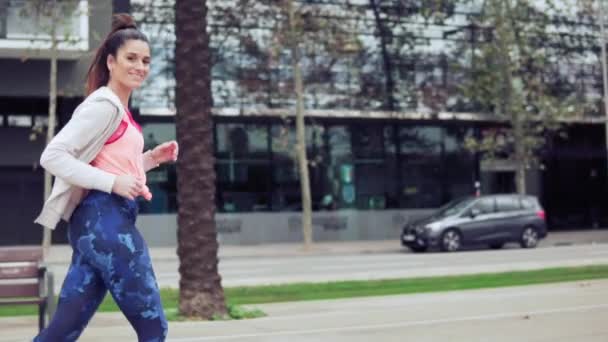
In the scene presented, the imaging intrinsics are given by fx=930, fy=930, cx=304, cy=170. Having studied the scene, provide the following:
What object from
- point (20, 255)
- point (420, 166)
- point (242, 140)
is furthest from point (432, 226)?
point (20, 255)

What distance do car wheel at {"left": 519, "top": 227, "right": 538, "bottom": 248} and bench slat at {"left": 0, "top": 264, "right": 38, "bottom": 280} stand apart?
71.0ft

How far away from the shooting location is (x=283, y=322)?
9125 mm

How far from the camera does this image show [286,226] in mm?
33906

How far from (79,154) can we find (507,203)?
25301 mm

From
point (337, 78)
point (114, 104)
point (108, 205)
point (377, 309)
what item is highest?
point (337, 78)

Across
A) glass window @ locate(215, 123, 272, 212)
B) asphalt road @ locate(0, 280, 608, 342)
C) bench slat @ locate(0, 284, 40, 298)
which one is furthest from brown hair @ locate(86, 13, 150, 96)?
glass window @ locate(215, 123, 272, 212)

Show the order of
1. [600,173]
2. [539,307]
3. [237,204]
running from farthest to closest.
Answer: [600,173] < [237,204] < [539,307]

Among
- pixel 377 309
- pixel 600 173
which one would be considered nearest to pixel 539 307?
pixel 377 309

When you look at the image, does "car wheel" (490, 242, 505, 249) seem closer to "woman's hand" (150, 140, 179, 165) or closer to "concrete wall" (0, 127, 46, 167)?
"concrete wall" (0, 127, 46, 167)

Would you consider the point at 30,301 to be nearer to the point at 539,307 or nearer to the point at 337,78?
the point at 539,307

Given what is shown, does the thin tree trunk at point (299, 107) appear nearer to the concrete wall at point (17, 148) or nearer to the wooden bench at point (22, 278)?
the concrete wall at point (17, 148)

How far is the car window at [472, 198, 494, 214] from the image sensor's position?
2767 centimetres

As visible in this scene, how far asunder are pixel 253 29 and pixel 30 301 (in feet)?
76.2

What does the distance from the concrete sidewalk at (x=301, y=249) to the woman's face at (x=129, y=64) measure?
2086cm
